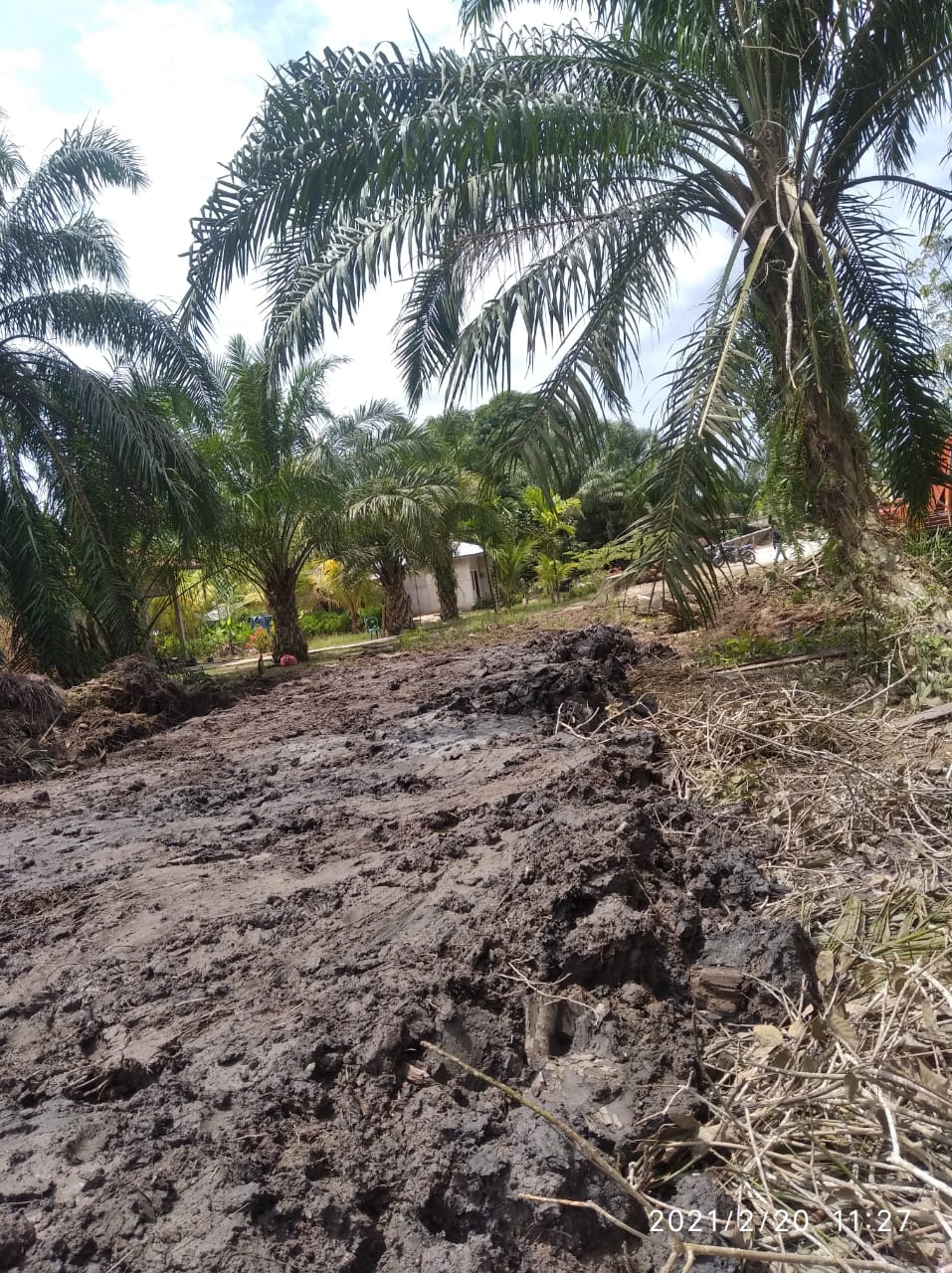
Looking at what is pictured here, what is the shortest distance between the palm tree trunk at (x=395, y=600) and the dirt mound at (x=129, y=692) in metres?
10.5

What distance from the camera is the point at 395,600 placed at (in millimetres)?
20312

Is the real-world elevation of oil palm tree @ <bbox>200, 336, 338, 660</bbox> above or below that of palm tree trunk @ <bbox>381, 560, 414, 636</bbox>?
above

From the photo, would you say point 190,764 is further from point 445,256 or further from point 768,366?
point 768,366

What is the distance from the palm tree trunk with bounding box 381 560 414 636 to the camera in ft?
65.8

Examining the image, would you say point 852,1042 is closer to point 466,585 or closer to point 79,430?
point 79,430

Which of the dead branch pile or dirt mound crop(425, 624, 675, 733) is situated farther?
the dead branch pile

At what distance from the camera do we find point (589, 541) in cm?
3312

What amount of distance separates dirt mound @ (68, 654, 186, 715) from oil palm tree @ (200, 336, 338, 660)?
377 cm

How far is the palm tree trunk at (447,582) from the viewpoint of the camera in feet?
61.3

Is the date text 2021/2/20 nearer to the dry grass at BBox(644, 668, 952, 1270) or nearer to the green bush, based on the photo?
the dry grass at BBox(644, 668, 952, 1270)

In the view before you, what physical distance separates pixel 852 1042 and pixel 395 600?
61.0ft

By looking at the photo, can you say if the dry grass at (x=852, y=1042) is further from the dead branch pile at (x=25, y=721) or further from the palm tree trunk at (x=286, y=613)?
the palm tree trunk at (x=286, y=613)

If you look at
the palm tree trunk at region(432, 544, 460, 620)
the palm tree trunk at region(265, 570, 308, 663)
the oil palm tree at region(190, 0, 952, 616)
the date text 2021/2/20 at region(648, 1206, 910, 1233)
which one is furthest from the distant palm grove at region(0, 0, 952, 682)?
the palm tree trunk at region(432, 544, 460, 620)

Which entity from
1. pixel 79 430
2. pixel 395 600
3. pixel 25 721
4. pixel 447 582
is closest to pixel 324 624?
pixel 395 600
